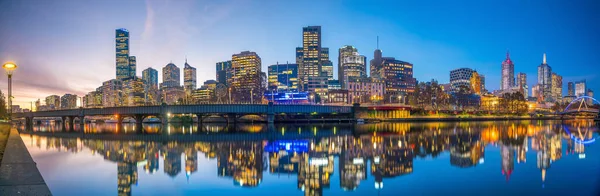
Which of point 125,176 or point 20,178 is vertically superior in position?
point 20,178

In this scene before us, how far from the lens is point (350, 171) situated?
21984mm

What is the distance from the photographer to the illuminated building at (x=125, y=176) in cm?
1756

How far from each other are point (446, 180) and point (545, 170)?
23.9 feet

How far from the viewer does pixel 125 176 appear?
68.7 feet

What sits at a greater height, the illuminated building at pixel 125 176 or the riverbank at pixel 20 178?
the riverbank at pixel 20 178

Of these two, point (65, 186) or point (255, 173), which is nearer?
point (65, 186)

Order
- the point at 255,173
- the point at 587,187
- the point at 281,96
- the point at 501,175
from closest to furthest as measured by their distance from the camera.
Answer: the point at 587,187 → the point at 501,175 → the point at 255,173 → the point at 281,96

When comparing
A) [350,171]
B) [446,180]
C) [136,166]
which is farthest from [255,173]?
[446,180]

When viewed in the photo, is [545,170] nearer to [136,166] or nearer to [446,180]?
[446,180]

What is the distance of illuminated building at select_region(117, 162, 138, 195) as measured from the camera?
17559 millimetres

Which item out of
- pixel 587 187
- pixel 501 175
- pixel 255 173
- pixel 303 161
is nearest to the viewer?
pixel 587 187

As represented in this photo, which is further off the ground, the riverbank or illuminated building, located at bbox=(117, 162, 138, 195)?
the riverbank

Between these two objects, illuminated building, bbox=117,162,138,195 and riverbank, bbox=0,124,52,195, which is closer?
riverbank, bbox=0,124,52,195

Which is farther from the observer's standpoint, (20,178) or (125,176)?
(125,176)
